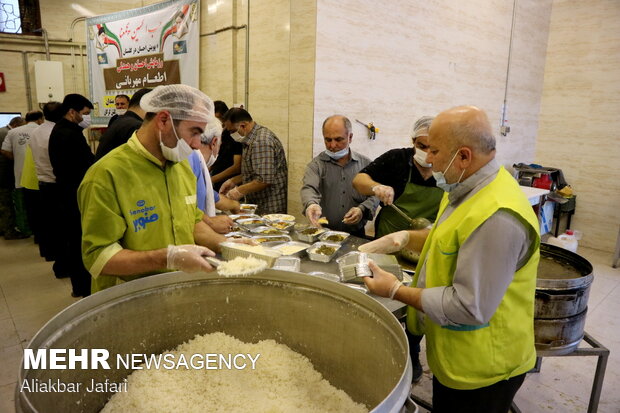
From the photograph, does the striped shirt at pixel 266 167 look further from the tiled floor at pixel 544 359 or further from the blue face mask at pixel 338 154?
the tiled floor at pixel 544 359

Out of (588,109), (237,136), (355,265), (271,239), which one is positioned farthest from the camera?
(588,109)

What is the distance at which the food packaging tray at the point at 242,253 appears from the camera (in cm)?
171

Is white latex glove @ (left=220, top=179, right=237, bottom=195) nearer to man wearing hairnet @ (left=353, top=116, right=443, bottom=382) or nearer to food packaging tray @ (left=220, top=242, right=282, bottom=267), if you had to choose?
man wearing hairnet @ (left=353, top=116, right=443, bottom=382)

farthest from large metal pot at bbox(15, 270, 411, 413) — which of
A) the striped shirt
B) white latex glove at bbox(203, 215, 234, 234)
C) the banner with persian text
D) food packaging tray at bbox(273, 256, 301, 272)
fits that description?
the banner with persian text

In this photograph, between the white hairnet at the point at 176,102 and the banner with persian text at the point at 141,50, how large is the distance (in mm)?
3864

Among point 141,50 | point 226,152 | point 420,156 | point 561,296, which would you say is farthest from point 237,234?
point 141,50

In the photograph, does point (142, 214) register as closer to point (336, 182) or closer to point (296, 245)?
point (296, 245)

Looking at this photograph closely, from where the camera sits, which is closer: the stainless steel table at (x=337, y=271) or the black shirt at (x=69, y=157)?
the stainless steel table at (x=337, y=271)

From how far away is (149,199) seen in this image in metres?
1.64

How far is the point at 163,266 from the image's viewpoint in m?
1.52

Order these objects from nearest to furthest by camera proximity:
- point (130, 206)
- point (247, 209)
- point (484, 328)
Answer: point (484, 328) < point (130, 206) < point (247, 209)

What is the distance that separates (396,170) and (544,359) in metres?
1.99

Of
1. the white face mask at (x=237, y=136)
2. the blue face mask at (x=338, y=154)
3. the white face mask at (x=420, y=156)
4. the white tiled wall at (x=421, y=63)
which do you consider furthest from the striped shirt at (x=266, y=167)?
the white face mask at (x=420, y=156)

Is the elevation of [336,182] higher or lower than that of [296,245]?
higher
